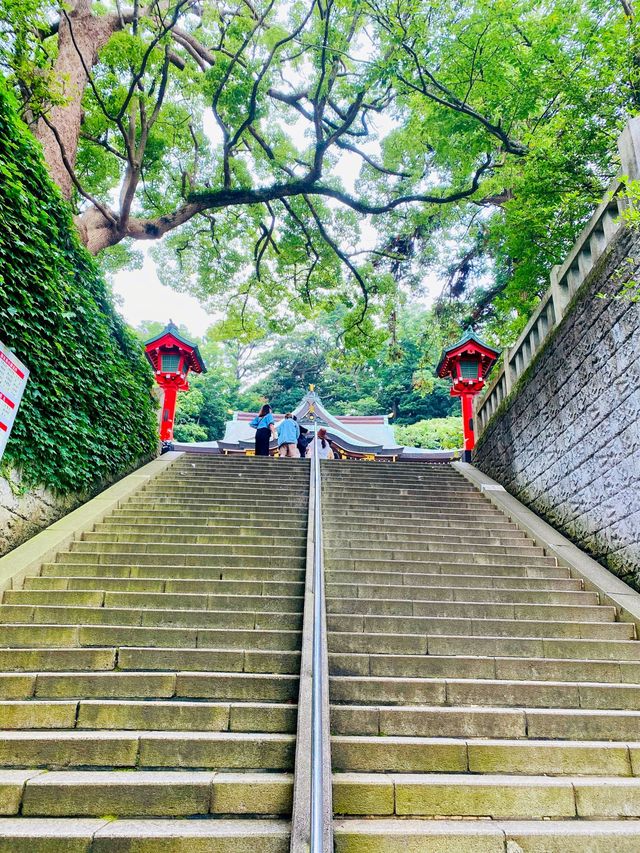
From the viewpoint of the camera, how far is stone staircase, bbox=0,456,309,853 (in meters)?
2.26

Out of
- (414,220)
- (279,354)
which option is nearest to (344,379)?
(279,354)

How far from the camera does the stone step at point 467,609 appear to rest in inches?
166

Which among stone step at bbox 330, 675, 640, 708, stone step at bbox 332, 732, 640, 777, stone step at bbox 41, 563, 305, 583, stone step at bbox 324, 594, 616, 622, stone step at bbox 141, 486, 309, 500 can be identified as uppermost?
stone step at bbox 141, 486, 309, 500

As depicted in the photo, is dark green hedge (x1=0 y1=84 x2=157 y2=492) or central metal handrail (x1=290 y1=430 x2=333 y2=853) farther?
dark green hedge (x1=0 y1=84 x2=157 y2=492)

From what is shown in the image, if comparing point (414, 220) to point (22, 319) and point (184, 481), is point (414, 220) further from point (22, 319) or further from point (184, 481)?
point (22, 319)

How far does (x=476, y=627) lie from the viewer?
4.03m

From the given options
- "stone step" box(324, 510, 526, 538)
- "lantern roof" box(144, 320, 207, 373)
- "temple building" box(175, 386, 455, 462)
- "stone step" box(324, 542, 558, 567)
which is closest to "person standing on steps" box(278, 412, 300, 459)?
"lantern roof" box(144, 320, 207, 373)

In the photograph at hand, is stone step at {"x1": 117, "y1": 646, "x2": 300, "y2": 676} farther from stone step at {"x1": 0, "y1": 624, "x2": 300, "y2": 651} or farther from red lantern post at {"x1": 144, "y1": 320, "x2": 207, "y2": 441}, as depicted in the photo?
red lantern post at {"x1": 144, "y1": 320, "x2": 207, "y2": 441}

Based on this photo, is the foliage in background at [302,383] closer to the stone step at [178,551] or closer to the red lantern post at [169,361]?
the red lantern post at [169,361]

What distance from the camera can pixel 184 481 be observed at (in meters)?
8.34

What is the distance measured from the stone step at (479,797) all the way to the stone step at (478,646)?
3.78ft

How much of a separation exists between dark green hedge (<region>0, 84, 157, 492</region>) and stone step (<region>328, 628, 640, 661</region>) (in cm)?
280

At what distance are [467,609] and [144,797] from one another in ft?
9.61

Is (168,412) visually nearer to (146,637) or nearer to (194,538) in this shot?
(194,538)
